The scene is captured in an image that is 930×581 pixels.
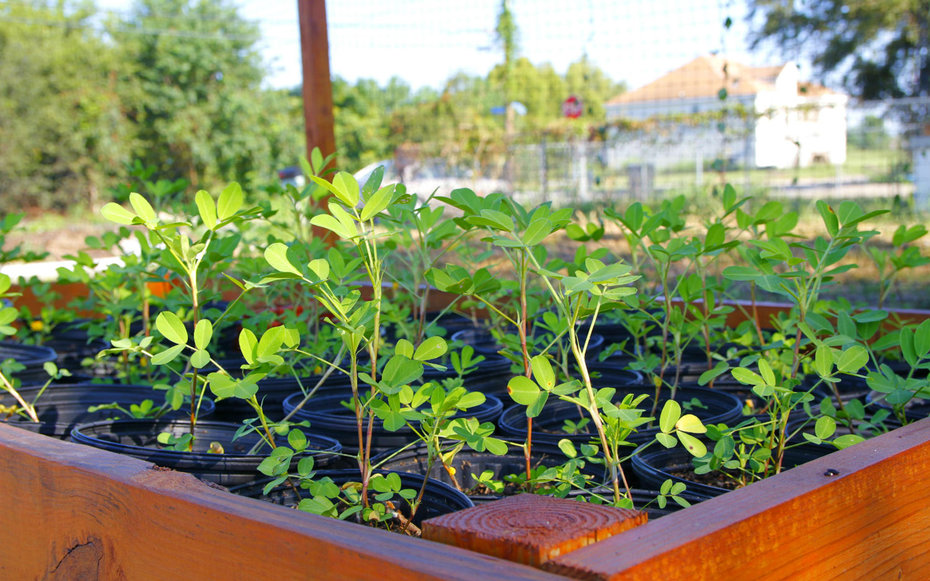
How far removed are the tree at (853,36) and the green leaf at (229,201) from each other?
530 inches

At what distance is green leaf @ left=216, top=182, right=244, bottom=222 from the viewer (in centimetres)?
103

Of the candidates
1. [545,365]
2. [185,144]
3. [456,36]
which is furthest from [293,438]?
[185,144]

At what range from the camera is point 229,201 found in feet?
3.41

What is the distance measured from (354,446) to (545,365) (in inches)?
25.2

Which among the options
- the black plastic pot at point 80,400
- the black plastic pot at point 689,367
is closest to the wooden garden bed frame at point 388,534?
the black plastic pot at point 80,400

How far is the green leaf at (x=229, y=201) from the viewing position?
1.03m

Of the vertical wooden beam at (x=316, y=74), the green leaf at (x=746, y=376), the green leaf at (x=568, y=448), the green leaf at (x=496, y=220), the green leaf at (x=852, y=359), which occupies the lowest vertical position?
the green leaf at (x=568, y=448)

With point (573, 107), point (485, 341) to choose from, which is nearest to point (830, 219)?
point (485, 341)

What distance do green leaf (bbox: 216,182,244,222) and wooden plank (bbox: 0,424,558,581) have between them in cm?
35

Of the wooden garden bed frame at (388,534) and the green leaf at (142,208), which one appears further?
the green leaf at (142,208)

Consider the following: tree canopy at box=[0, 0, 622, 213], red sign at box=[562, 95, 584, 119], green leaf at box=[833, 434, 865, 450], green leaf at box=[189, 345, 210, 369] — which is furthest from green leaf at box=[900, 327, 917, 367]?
tree canopy at box=[0, 0, 622, 213]

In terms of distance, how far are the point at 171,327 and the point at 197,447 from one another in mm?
498

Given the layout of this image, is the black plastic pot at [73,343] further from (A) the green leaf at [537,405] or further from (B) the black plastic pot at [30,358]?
(A) the green leaf at [537,405]

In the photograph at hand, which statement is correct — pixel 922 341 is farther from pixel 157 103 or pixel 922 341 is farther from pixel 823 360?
pixel 157 103
